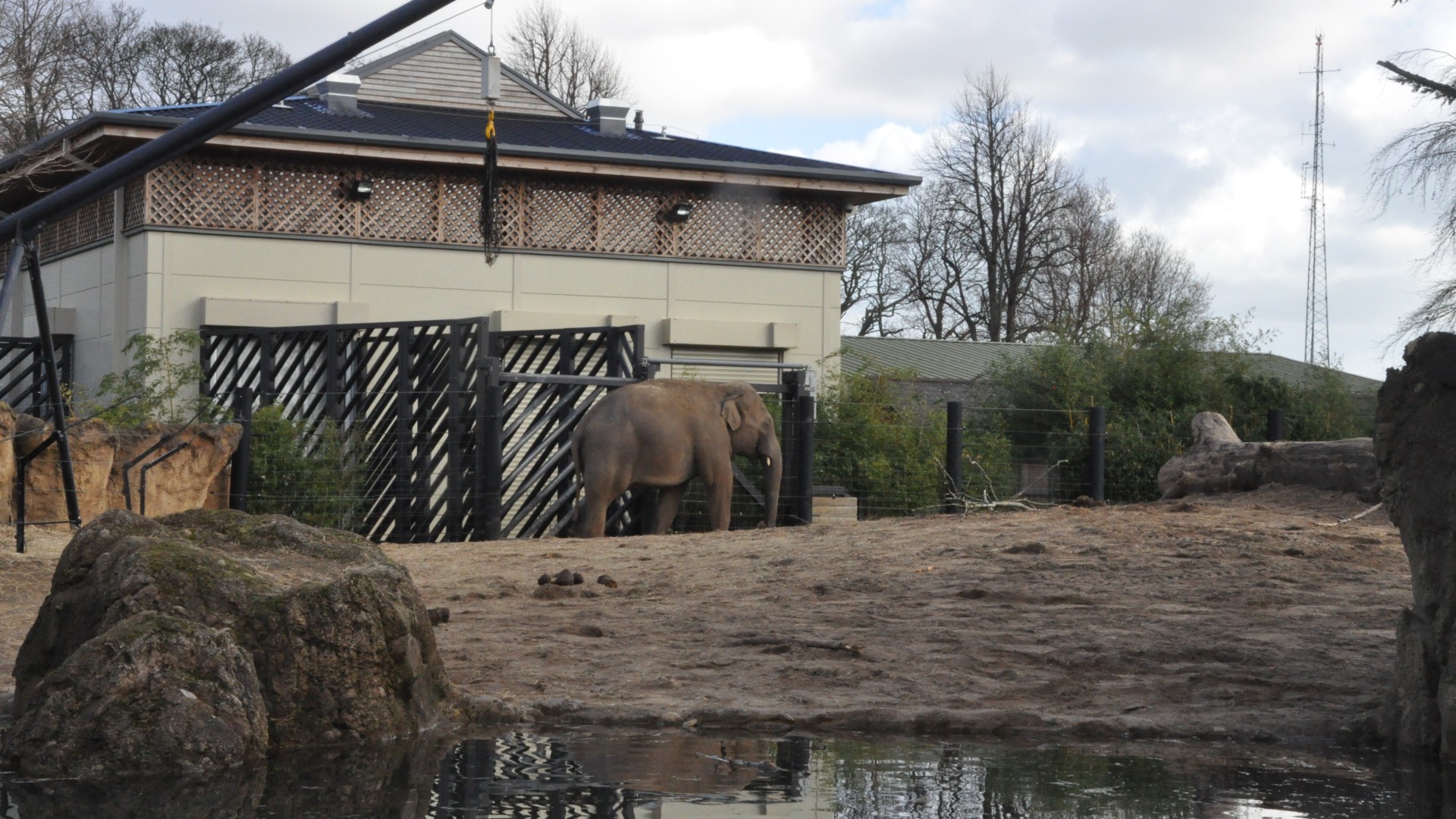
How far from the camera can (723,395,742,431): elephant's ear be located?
1484 cm

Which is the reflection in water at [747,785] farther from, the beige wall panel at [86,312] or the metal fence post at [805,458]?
the beige wall panel at [86,312]

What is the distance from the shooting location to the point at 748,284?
22.0 m

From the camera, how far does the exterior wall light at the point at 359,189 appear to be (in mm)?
19922

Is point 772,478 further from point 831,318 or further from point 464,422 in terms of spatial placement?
point 831,318

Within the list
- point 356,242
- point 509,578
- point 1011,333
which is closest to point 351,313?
point 356,242

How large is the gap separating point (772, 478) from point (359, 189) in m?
7.53

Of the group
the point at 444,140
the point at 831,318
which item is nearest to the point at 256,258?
the point at 444,140

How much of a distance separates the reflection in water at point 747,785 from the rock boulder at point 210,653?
159mm

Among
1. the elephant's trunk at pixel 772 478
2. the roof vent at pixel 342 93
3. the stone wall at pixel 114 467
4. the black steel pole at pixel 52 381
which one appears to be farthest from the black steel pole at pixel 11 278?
the roof vent at pixel 342 93

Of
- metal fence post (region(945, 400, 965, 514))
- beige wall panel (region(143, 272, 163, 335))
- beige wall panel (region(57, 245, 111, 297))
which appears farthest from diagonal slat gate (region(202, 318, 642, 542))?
metal fence post (region(945, 400, 965, 514))

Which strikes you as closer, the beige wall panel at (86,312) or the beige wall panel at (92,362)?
the beige wall panel at (92,362)

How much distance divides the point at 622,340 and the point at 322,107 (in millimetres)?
8584

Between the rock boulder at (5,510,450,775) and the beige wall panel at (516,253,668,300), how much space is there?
14.6 metres

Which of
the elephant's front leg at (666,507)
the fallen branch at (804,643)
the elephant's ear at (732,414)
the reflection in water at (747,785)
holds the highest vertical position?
the elephant's ear at (732,414)
